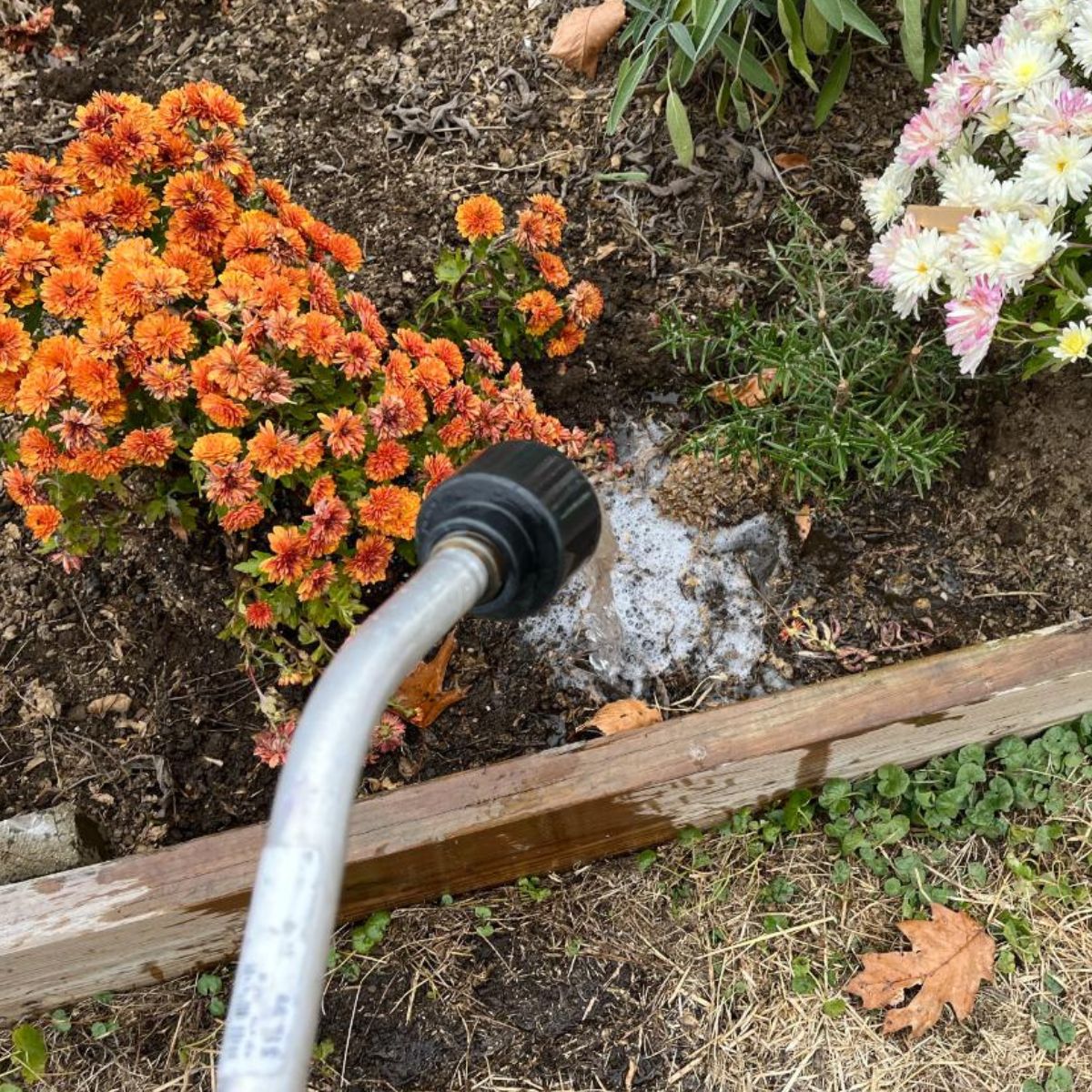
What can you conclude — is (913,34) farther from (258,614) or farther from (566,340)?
(258,614)

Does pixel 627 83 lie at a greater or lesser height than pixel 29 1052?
greater

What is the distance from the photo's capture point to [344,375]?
1.71m

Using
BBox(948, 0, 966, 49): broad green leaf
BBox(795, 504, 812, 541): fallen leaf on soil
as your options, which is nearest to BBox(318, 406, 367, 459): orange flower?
BBox(795, 504, 812, 541): fallen leaf on soil

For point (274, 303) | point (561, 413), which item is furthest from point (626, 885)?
point (274, 303)

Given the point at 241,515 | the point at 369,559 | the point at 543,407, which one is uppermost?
the point at 241,515

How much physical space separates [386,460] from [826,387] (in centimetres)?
88

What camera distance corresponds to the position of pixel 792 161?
239cm

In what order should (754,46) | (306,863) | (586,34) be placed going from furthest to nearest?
1. (586,34)
2. (754,46)
3. (306,863)

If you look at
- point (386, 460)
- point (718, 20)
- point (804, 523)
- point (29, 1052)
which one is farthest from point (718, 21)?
point (29, 1052)

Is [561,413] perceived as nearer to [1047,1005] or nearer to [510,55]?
[510,55]

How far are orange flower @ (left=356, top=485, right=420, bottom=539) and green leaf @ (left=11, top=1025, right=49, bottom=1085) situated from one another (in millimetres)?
1047

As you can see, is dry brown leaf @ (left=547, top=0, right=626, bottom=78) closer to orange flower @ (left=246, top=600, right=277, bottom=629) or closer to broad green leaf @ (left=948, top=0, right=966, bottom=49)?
broad green leaf @ (left=948, top=0, right=966, bottom=49)

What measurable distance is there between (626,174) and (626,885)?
1.55 m

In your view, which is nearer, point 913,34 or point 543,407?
point 913,34
